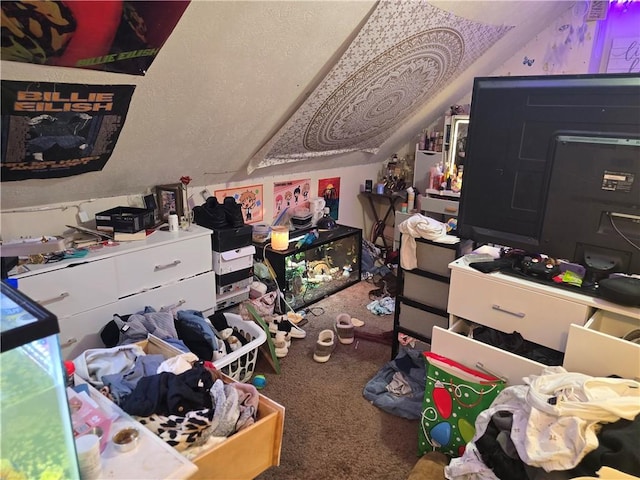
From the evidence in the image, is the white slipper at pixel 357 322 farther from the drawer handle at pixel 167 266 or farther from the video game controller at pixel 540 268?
the video game controller at pixel 540 268

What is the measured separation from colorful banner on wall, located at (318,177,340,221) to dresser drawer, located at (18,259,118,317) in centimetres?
205

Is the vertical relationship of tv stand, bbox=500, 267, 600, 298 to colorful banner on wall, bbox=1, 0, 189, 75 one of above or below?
below

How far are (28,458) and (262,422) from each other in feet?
2.04

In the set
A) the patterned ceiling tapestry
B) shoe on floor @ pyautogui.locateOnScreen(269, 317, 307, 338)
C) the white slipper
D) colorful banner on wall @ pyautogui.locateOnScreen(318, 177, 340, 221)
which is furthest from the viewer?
colorful banner on wall @ pyautogui.locateOnScreen(318, 177, 340, 221)

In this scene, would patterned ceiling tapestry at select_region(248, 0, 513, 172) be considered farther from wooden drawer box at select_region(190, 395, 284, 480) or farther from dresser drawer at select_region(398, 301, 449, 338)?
wooden drawer box at select_region(190, 395, 284, 480)

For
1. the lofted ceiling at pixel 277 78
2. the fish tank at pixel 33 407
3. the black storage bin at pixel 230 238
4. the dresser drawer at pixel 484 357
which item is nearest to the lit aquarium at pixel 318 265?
the black storage bin at pixel 230 238

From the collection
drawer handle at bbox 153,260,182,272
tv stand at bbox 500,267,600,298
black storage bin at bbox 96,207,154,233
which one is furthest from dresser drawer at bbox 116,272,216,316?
tv stand at bbox 500,267,600,298

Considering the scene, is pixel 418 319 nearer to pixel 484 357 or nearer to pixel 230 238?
pixel 484 357

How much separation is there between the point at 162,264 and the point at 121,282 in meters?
0.23

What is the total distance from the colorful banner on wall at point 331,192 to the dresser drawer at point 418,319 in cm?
164

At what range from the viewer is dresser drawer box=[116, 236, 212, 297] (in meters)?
2.27

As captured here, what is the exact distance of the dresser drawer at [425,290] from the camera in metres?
2.33

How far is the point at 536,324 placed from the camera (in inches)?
70.0

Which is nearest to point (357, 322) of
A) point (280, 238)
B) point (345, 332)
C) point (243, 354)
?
point (345, 332)
